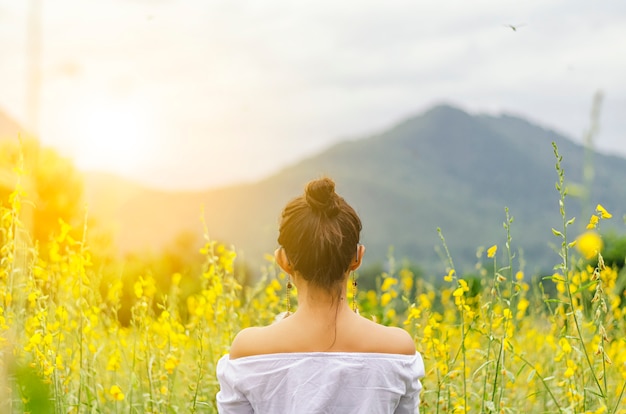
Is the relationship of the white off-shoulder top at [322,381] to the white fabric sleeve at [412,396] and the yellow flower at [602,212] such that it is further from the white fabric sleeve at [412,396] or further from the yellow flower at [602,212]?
the yellow flower at [602,212]

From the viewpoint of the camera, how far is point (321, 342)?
195cm

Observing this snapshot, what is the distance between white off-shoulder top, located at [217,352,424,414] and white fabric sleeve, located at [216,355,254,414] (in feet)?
0.06

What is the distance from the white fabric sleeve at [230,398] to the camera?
6.65 feet

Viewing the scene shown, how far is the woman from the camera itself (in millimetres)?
1915

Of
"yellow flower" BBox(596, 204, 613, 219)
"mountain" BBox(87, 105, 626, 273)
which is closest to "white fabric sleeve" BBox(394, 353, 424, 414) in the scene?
"yellow flower" BBox(596, 204, 613, 219)

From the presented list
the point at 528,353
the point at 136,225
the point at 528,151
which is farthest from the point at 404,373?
the point at 528,151

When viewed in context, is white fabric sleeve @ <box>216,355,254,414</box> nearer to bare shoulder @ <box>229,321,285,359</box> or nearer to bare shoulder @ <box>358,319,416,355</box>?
bare shoulder @ <box>229,321,285,359</box>

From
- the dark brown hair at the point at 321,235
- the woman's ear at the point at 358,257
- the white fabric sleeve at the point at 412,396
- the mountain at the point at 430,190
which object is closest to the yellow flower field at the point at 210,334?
the white fabric sleeve at the point at 412,396

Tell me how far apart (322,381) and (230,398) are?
0.94 feet

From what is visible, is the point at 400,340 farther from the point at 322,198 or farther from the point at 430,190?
the point at 430,190

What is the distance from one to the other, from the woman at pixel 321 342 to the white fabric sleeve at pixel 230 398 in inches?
1.5

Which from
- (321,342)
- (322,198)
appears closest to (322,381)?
(321,342)

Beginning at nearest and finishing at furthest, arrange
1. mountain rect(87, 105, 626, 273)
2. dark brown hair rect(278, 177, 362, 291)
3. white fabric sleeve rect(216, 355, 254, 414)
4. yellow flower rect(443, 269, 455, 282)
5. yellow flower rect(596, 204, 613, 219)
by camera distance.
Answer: dark brown hair rect(278, 177, 362, 291), white fabric sleeve rect(216, 355, 254, 414), yellow flower rect(596, 204, 613, 219), yellow flower rect(443, 269, 455, 282), mountain rect(87, 105, 626, 273)

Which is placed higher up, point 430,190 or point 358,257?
point 358,257
